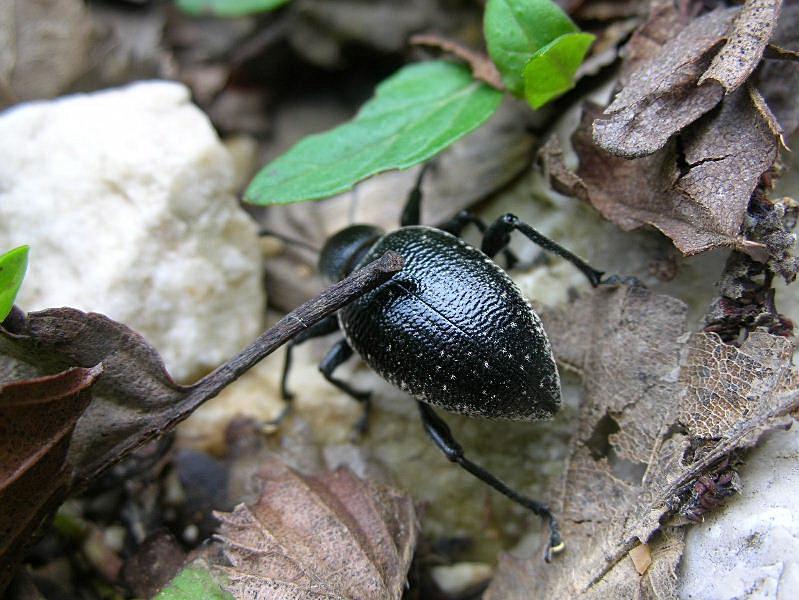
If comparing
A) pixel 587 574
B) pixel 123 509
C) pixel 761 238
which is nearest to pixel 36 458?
pixel 123 509

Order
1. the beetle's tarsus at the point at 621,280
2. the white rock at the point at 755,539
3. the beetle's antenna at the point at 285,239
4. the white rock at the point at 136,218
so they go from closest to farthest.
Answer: the white rock at the point at 755,539
the beetle's tarsus at the point at 621,280
the white rock at the point at 136,218
the beetle's antenna at the point at 285,239

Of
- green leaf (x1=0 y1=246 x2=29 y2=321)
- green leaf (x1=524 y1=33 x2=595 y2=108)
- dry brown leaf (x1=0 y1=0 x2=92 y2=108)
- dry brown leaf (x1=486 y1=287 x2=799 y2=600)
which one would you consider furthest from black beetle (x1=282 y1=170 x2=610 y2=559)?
dry brown leaf (x1=0 y1=0 x2=92 y2=108)

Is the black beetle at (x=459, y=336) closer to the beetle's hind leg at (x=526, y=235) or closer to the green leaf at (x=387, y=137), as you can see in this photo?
the beetle's hind leg at (x=526, y=235)

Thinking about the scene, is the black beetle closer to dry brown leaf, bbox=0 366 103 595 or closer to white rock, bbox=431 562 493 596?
white rock, bbox=431 562 493 596

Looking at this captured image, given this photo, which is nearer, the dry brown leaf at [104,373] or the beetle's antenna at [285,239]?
the dry brown leaf at [104,373]

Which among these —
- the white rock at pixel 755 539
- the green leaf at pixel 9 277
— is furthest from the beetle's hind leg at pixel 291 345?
the white rock at pixel 755 539

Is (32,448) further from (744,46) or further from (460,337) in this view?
(744,46)
